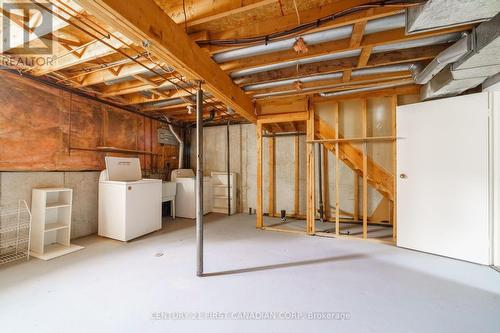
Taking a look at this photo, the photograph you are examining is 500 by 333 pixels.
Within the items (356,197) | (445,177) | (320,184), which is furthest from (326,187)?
Result: (445,177)

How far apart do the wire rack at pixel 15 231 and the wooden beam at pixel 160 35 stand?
8.89 feet

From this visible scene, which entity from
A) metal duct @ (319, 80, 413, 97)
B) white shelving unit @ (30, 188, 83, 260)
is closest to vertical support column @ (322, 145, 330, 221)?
metal duct @ (319, 80, 413, 97)

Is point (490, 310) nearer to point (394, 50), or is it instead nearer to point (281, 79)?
point (394, 50)

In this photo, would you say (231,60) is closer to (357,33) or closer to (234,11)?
(234,11)

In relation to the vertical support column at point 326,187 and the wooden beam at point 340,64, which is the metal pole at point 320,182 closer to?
the vertical support column at point 326,187

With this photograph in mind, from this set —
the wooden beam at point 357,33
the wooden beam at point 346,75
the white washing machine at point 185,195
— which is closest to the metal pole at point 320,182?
the wooden beam at point 346,75

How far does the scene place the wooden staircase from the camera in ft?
10.3

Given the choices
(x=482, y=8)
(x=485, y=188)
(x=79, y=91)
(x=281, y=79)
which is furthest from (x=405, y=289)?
(x=79, y=91)

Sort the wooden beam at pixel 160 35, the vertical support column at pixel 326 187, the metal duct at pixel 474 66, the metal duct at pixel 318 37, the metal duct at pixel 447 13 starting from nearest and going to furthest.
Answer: the wooden beam at pixel 160 35 → the metal duct at pixel 447 13 → the metal duct at pixel 474 66 → the metal duct at pixel 318 37 → the vertical support column at pixel 326 187

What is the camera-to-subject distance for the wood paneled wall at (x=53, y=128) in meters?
2.48

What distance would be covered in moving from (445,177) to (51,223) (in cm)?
516

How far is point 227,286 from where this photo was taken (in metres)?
1.91

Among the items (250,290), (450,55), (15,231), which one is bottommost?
(250,290)

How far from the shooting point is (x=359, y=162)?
327 centimetres
